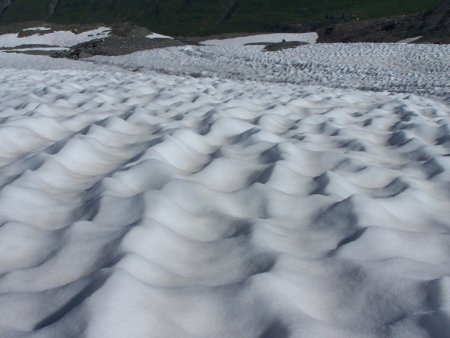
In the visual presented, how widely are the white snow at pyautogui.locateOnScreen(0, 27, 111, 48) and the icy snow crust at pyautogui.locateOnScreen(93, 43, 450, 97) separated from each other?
Result: 11.4 metres

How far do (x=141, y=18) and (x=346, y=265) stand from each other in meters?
137

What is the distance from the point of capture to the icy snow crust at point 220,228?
2166 mm

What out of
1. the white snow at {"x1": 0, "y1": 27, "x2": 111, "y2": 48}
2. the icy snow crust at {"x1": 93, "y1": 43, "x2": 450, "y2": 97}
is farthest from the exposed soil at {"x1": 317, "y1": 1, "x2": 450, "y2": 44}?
the white snow at {"x1": 0, "y1": 27, "x2": 111, "y2": 48}

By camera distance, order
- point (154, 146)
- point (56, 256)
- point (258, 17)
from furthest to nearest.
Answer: point (258, 17)
point (154, 146)
point (56, 256)

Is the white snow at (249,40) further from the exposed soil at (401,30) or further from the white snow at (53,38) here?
the white snow at (53,38)

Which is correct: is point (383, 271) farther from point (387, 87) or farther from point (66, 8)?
point (66, 8)

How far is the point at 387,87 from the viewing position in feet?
42.7

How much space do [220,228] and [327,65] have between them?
1494cm

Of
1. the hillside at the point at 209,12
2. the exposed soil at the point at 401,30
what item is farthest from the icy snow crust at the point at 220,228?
the hillside at the point at 209,12

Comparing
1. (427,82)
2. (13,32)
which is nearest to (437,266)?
(427,82)

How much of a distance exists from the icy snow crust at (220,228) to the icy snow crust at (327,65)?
22.3ft

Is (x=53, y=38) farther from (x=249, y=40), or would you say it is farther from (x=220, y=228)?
(x=220, y=228)

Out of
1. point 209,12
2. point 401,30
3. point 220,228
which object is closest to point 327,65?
point 220,228

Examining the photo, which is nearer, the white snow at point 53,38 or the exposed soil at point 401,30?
the exposed soil at point 401,30
